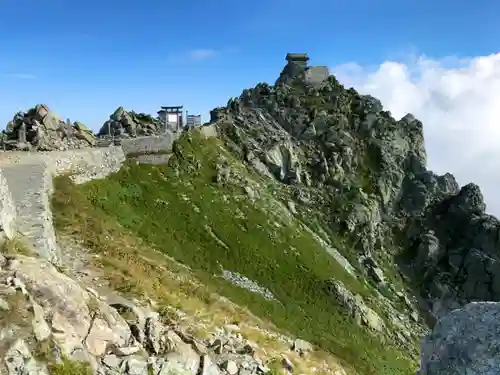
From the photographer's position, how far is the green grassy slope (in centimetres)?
4453

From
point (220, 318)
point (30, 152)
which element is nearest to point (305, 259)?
point (30, 152)

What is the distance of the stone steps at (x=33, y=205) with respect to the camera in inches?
927

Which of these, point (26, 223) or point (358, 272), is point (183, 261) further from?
point (358, 272)

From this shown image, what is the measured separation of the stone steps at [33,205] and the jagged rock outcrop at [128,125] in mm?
26828

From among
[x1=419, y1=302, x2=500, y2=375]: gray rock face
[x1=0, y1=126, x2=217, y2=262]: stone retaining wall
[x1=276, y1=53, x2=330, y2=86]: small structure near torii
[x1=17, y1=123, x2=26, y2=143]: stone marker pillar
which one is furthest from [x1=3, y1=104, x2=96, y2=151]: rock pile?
[x1=276, y1=53, x2=330, y2=86]: small structure near torii

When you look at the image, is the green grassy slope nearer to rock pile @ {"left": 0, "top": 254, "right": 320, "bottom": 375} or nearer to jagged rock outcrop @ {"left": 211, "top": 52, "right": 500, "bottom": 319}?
jagged rock outcrop @ {"left": 211, "top": 52, "right": 500, "bottom": 319}

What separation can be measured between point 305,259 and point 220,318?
35189 mm

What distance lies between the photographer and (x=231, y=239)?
55.1 metres

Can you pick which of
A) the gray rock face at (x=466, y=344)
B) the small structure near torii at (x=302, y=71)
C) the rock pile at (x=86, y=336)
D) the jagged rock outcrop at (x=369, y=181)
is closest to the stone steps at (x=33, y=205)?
the rock pile at (x=86, y=336)

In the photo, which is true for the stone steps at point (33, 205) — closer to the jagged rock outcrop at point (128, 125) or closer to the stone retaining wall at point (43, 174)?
the stone retaining wall at point (43, 174)

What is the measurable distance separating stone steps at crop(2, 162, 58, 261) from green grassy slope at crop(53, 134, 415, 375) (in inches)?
88.1

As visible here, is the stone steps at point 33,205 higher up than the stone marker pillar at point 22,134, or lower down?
lower down

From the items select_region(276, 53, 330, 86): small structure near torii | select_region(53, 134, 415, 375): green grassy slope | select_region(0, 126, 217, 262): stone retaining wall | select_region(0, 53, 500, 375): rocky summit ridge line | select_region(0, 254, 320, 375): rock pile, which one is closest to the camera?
select_region(0, 254, 320, 375): rock pile

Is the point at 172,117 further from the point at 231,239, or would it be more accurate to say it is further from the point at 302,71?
the point at 302,71
